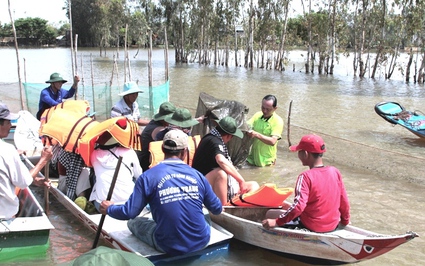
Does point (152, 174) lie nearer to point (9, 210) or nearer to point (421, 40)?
point (9, 210)

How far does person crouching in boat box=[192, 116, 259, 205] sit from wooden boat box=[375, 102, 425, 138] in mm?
8258

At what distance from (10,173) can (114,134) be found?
1.25 m

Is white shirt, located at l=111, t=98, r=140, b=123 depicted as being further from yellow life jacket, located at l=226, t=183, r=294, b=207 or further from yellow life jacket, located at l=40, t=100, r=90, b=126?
yellow life jacket, located at l=226, t=183, r=294, b=207

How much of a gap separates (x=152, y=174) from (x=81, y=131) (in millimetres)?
2230

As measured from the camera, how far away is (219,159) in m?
5.56

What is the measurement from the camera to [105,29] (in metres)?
58.7

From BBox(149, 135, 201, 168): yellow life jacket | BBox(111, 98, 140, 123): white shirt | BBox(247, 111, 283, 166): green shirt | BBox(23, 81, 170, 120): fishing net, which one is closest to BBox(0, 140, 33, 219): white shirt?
BBox(149, 135, 201, 168): yellow life jacket

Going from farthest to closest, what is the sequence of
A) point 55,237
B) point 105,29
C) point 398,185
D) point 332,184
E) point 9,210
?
1. point 105,29
2. point 398,185
3. point 55,237
4. point 9,210
5. point 332,184

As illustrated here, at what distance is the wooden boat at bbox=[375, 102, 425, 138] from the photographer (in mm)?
12492

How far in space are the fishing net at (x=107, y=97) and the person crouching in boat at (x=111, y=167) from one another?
23.7 feet

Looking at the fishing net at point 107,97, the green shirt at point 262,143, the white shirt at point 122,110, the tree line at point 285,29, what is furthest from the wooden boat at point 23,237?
the tree line at point 285,29

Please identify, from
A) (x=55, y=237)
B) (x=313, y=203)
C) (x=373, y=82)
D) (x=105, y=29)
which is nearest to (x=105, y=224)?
(x=55, y=237)

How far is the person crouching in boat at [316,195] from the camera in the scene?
449 centimetres

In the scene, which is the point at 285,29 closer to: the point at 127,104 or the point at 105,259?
the point at 127,104
